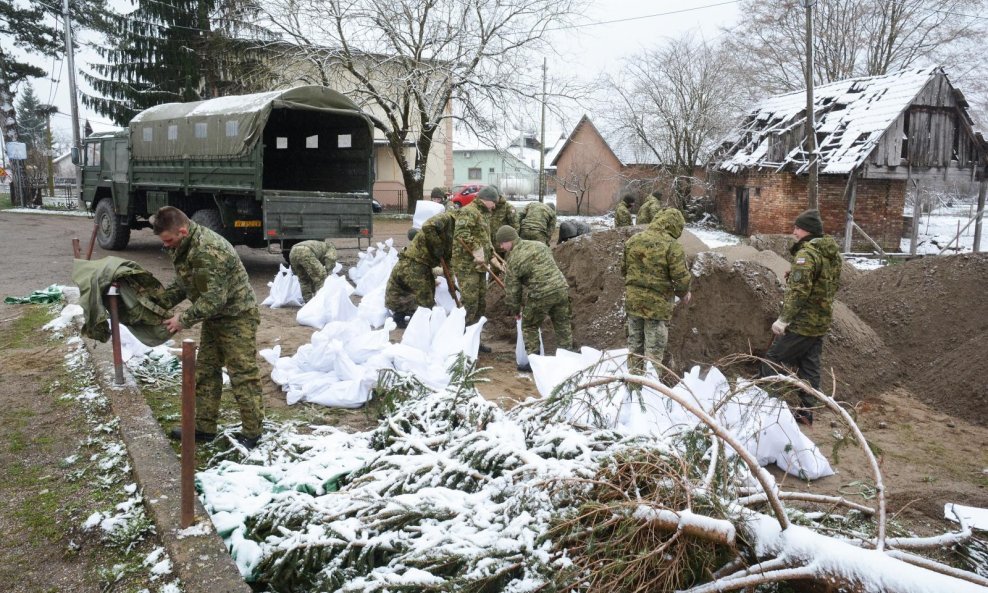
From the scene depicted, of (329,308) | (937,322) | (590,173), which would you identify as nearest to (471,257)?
(329,308)

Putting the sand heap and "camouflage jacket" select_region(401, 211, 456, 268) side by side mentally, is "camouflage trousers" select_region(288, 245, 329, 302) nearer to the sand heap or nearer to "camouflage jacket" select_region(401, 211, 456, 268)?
"camouflage jacket" select_region(401, 211, 456, 268)

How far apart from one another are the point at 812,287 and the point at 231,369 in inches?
164

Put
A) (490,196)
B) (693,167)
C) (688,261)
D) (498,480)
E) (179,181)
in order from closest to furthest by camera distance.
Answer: (498,480) < (688,261) < (490,196) < (179,181) < (693,167)

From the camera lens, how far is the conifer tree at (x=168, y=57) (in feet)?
76.3

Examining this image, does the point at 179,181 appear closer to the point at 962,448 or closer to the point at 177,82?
the point at 962,448

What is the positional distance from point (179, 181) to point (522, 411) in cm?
958

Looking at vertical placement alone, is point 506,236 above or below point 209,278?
above

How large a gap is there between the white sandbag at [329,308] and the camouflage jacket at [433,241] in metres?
0.81

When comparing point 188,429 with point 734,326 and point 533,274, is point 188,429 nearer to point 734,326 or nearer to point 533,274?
point 533,274

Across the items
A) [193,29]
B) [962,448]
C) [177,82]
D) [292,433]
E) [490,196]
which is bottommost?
[962,448]

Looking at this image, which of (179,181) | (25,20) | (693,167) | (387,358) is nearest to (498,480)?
(387,358)

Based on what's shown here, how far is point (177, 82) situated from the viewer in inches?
951

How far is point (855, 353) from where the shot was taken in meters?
6.30

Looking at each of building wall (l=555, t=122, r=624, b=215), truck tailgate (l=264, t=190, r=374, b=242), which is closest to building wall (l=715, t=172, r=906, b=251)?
building wall (l=555, t=122, r=624, b=215)
